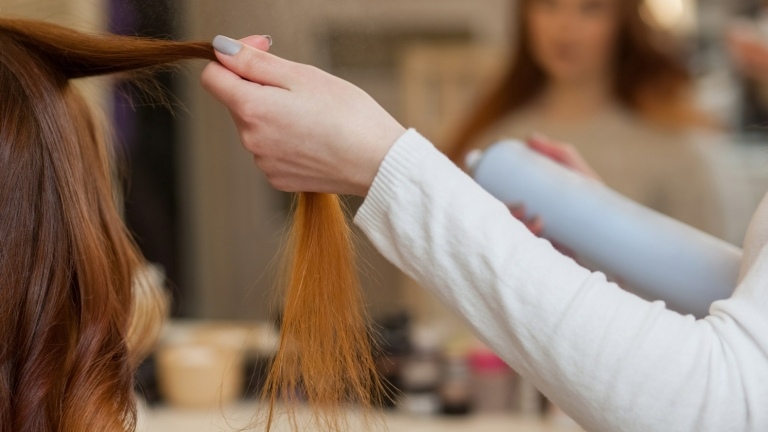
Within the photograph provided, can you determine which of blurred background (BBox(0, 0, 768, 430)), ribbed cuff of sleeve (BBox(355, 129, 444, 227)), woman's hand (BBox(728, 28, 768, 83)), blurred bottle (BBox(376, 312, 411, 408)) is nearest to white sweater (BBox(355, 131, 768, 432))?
ribbed cuff of sleeve (BBox(355, 129, 444, 227))

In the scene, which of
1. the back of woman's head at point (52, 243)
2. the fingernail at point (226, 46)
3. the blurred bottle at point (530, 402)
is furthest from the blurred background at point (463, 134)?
the fingernail at point (226, 46)

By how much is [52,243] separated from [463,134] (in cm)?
126

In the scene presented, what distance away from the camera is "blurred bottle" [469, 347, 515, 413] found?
1.45 metres

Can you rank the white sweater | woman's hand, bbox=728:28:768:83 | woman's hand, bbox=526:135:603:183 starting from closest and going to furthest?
the white sweater
woman's hand, bbox=526:135:603:183
woman's hand, bbox=728:28:768:83

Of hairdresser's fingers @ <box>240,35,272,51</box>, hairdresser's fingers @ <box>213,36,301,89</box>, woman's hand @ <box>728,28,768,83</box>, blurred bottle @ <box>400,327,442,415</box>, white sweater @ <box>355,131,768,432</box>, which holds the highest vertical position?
woman's hand @ <box>728,28,768,83</box>

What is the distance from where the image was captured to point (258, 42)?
1.97 feet

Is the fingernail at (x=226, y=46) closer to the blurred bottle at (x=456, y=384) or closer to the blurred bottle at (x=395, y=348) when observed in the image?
the blurred bottle at (x=395, y=348)

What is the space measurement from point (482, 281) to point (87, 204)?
37 centimetres

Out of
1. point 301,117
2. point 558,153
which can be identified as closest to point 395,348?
point 558,153

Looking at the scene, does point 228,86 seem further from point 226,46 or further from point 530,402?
point 530,402

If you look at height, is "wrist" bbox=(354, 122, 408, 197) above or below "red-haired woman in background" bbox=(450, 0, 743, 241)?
below

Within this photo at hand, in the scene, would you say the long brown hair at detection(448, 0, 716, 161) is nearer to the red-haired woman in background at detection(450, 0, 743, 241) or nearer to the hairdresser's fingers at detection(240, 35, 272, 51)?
the red-haired woman in background at detection(450, 0, 743, 241)

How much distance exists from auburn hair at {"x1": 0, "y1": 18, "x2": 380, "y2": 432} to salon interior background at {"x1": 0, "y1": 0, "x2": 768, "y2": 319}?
0.76m

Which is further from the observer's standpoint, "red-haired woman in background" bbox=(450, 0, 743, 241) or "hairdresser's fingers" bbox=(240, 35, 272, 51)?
"red-haired woman in background" bbox=(450, 0, 743, 241)
